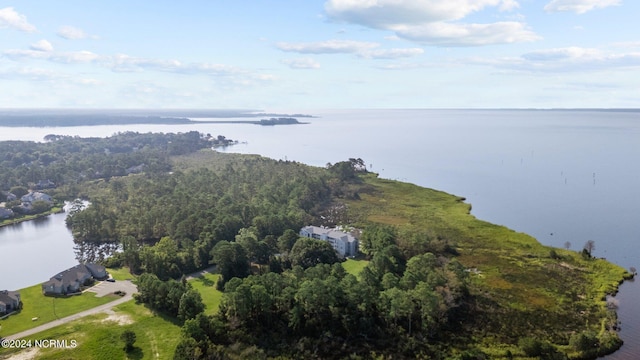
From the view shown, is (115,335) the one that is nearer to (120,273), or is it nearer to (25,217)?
(120,273)

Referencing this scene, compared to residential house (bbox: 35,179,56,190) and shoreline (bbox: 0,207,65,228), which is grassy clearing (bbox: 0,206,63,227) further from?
residential house (bbox: 35,179,56,190)

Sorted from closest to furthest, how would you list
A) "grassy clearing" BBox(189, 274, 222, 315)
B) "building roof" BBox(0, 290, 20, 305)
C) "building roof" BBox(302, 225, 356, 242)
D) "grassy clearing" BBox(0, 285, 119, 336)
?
"grassy clearing" BBox(0, 285, 119, 336) < "building roof" BBox(0, 290, 20, 305) < "grassy clearing" BBox(189, 274, 222, 315) < "building roof" BBox(302, 225, 356, 242)

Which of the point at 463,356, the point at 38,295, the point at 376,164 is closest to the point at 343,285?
the point at 463,356

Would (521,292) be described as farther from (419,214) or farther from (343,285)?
(419,214)

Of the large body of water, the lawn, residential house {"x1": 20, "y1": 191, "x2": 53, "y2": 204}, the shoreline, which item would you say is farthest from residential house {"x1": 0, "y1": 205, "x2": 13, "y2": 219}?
the lawn

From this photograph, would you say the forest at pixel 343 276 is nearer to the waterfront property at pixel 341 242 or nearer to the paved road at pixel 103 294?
the waterfront property at pixel 341 242

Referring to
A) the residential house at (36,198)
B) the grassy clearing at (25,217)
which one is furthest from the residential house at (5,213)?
the residential house at (36,198)
